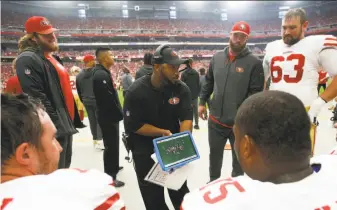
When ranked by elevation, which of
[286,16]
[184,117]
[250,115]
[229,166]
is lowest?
[229,166]

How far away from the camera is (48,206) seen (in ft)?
2.55

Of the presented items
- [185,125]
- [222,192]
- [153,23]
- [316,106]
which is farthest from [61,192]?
[153,23]

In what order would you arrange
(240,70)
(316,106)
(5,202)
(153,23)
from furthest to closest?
1. (153,23)
2. (240,70)
3. (316,106)
4. (5,202)

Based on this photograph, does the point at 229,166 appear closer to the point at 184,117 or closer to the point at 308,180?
the point at 184,117

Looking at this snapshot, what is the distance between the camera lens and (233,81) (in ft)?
10.1

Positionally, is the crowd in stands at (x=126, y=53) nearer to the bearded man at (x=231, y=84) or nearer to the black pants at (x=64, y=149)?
the black pants at (x=64, y=149)

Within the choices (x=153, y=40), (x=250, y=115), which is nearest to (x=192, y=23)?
(x=153, y=40)

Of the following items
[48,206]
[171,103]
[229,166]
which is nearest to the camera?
[48,206]

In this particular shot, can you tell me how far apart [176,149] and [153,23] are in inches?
1640

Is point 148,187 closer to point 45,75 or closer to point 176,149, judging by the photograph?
point 176,149

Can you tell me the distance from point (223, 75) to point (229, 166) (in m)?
1.85

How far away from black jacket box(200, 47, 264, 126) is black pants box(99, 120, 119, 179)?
5.19 ft

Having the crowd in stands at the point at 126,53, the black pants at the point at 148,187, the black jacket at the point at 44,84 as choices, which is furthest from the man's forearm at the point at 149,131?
the crowd in stands at the point at 126,53

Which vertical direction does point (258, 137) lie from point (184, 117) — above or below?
above
